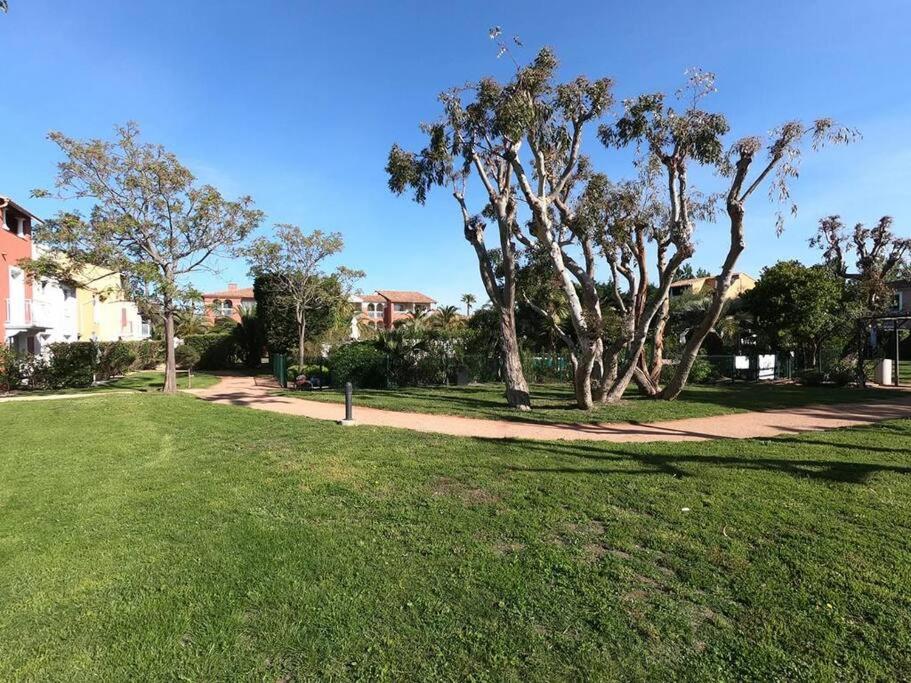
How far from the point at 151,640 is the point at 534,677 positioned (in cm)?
207

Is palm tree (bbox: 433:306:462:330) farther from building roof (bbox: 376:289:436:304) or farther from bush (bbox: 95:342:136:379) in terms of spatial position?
building roof (bbox: 376:289:436:304)

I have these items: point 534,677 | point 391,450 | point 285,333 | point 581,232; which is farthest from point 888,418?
point 285,333

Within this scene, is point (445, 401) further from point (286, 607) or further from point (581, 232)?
point (286, 607)

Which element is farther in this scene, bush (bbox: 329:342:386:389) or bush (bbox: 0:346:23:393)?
bush (bbox: 329:342:386:389)

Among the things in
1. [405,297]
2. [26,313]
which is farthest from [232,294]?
[26,313]

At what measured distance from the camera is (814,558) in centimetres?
379

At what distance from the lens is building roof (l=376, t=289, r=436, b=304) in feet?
242

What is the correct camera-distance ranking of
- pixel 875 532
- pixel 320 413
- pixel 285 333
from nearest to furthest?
pixel 875 532 < pixel 320 413 < pixel 285 333

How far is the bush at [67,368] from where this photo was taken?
20188mm

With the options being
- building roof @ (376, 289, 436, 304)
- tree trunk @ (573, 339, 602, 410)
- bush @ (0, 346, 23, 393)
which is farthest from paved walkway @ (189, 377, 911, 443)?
building roof @ (376, 289, 436, 304)

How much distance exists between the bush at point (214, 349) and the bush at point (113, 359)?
22.5 ft

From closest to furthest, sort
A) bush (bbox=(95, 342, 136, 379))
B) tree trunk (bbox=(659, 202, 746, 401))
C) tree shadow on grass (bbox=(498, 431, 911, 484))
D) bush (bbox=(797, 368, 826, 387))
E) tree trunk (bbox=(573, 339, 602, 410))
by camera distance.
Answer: tree shadow on grass (bbox=(498, 431, 911, 484)), tree trunk (bbox=(659, 202, 746, 401)), tree trunk (bbox=(573, 339, 602, 410)), bush (bbox=(797, 368, 826, 387)), bush (bbox=(95, 342, 136, 379))

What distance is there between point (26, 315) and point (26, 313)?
0.31 ft

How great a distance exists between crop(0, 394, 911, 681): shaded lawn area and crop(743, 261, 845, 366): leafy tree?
17472 millimetres
